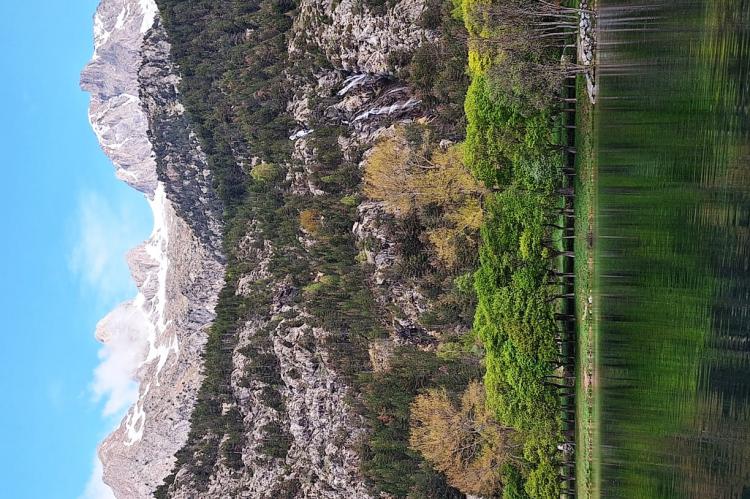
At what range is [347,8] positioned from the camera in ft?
173

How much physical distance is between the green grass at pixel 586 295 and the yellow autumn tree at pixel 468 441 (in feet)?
28.8

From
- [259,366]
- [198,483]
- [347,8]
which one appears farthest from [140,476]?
[347,8]

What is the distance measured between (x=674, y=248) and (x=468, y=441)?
24.8m

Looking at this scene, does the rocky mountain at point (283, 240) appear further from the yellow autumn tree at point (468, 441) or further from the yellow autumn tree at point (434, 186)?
the yellow autumn tree at point (468, 441)

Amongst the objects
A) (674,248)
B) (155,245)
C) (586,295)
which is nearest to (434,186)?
(586,295)

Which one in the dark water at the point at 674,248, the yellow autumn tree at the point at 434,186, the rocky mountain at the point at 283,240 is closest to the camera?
the dark water at the point at 674,248

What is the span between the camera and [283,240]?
6612 centimetres

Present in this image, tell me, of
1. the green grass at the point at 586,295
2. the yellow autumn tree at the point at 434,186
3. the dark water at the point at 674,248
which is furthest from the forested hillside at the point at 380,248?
the dark water at the point at 674,248

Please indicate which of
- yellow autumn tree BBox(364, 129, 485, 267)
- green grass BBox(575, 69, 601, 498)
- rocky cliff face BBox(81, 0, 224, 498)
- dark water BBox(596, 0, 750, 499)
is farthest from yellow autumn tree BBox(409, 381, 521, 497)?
rocky cliff face BBox(81, 0, 224, 498)

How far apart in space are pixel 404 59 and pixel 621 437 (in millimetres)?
32249

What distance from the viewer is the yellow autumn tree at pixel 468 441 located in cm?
4344

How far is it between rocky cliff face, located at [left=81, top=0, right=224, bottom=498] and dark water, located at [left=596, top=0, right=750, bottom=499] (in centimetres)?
5683

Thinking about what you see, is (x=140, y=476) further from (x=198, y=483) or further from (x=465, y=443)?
(x=465, y=443)

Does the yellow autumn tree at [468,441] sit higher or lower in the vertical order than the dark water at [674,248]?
lower
